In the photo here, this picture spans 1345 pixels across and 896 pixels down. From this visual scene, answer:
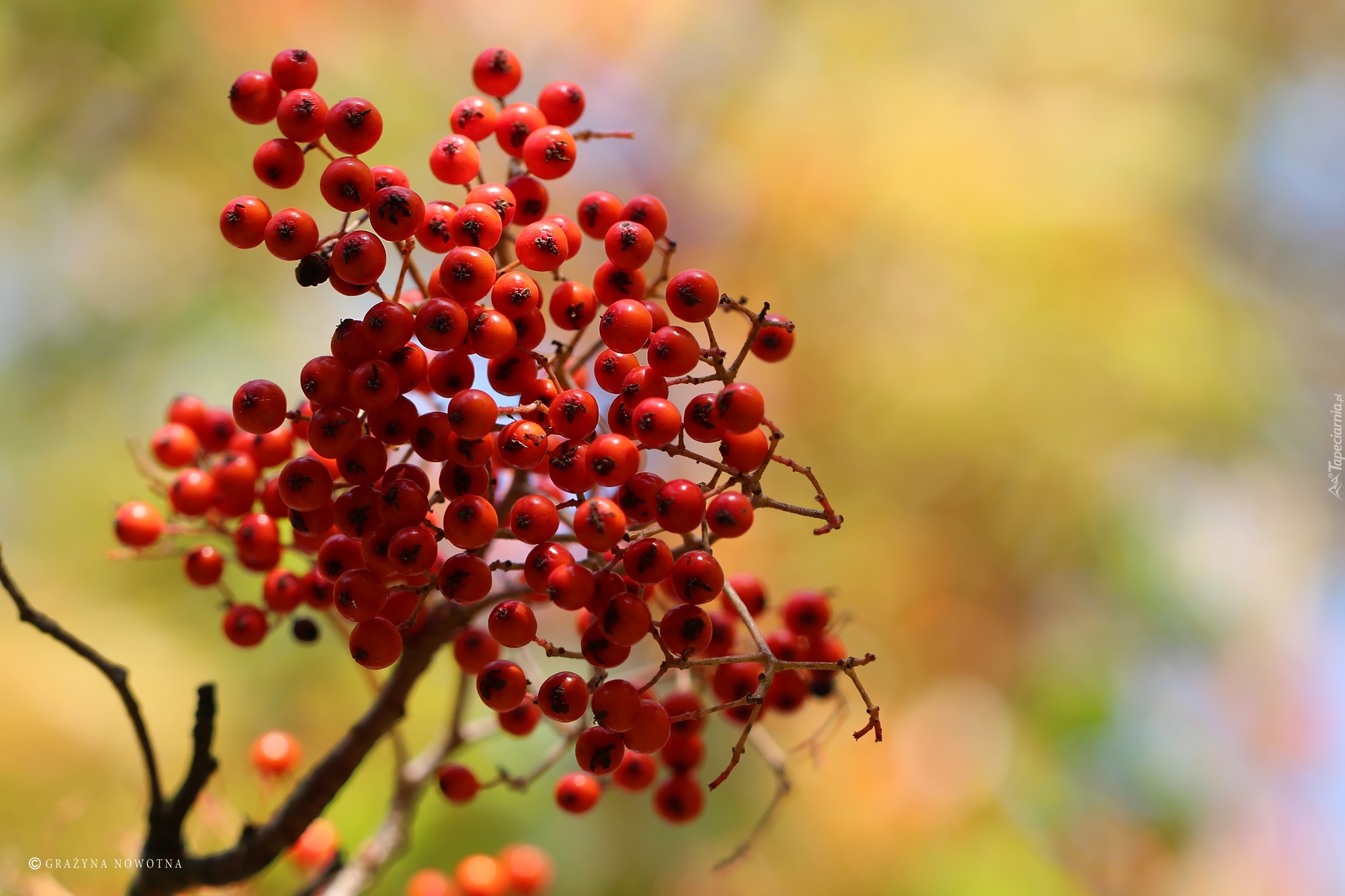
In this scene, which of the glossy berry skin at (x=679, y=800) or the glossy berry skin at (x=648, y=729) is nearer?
the glossy berry skin at (x=648, y=729)

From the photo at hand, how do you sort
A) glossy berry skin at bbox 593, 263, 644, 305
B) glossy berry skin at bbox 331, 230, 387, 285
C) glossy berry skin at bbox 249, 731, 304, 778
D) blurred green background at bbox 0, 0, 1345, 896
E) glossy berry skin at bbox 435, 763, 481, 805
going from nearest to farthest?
→ glossy berry skin at bbox 331, 230, 387, 285
glossy berry skin at bbox 593, 263, 644, 305
glossy berry skin at bbox 435, 763, 481, 805
glossy berry skin at bbox 249, 731, 304, 778
blurred green background at bbox 0, 0, 1345, 896

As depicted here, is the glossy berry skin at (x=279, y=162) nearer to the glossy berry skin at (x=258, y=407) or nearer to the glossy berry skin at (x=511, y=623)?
the glossy berry skin at (x=258, y=407)

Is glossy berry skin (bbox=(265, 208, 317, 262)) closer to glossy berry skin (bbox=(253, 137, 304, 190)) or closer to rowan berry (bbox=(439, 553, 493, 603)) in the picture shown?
glossy berry skin (bbox=(253, 137, 304, 190))

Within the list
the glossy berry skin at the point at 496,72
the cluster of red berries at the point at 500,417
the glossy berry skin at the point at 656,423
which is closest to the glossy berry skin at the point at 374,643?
the cluster of red berries at the point at 500,417

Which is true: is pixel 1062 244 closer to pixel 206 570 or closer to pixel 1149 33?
pixel 1149 33

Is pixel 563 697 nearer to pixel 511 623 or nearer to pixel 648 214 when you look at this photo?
pixel 511 623

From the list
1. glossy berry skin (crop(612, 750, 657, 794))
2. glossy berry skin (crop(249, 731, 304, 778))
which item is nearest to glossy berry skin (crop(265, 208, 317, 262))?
glossy berry skin (crop(612, 750, 657, 794))
